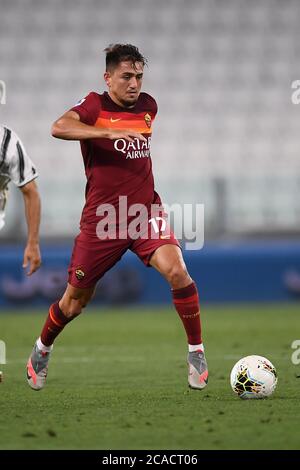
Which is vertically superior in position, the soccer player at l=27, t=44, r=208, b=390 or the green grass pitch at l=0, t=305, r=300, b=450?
the soccer player at l=27, t=44, r=208, b=390

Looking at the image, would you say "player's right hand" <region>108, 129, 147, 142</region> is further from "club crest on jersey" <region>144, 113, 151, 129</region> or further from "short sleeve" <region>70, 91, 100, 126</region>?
"club crest on jersey" <region>144, 113, 151, 129</region>

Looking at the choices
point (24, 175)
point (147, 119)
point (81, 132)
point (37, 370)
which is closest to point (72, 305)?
point (37, 370)

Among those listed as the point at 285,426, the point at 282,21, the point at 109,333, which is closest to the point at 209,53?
the point at 282,21

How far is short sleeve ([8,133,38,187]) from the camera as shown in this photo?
21.6ft

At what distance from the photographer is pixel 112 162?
664 cm

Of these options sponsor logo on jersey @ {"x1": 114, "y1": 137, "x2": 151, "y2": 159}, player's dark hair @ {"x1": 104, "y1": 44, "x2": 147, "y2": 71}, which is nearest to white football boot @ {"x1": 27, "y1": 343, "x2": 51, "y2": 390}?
sponsor logo on jersey @ {"x1": 114, "y1": 137, "x2": 151, "y2": 159}

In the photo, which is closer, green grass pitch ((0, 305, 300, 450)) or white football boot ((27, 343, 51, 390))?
green grass pitch ((0, 305, 300, 450))

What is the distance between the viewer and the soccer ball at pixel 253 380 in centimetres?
611

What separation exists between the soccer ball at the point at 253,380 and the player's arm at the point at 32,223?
5.02 feet

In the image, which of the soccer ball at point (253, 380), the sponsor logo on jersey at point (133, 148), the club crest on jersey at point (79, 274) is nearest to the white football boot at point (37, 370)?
the club crest on jersey at point (79, 274)

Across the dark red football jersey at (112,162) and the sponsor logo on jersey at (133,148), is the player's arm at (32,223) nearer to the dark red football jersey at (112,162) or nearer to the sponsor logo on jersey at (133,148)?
the dark red football jersey at (112,162)

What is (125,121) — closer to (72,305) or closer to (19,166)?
(19,166)

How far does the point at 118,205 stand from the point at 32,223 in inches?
23.4

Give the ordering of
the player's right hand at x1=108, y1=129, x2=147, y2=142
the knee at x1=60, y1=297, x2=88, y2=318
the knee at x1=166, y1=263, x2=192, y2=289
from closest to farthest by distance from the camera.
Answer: the player's right hand at x1=108, y1=129, x2=147, y2=142 → the knee at x1=166, y1=263, x2=192, y2=289 → the knee at x1=60, y1=297, x2=88, y2=318
